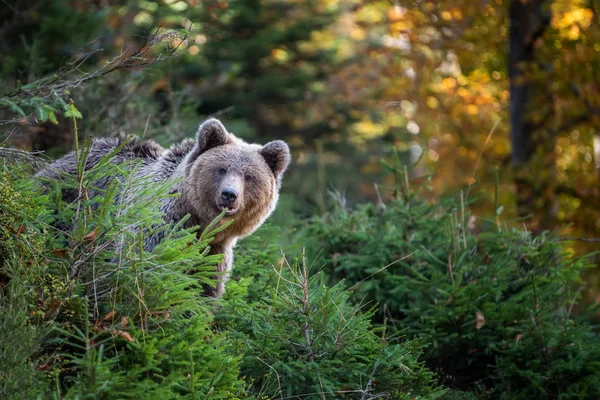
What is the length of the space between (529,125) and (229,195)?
919cm

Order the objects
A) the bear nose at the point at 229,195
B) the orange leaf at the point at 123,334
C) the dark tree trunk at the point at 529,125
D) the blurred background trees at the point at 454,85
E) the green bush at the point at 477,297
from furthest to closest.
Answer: the dark tree trunk at the point at 529,125, the blurred background trees at the point at 454,85, the green bush at the point at 477,297, the bear nose at the point at 229,195, the orange leaf at the point at 123,334

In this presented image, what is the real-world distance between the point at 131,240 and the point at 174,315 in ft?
2.52

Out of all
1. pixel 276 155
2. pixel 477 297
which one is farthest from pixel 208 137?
pixel 477 297

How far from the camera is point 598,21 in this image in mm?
13195

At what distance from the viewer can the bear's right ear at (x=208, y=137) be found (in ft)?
22.8

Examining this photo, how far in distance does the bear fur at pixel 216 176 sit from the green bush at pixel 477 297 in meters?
0.88

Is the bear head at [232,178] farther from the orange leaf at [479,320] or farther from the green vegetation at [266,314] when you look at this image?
the orange leaf at [479,320]

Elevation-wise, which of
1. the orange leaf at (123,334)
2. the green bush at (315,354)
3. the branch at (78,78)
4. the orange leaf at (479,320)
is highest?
the branch at (78,78)

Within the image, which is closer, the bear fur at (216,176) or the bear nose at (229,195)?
the bear nose at (229,195)

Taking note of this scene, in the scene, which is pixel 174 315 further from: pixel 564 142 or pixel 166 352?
pixel 564 142

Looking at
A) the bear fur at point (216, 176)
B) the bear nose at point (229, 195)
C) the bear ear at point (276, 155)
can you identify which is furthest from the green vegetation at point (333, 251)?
the bear ear at point (276, 155)

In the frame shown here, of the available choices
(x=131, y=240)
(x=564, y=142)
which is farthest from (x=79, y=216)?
(x=564, y=142)

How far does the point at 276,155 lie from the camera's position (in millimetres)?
7246

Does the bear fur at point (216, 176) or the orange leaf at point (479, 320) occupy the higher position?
the bear fur at point (216, 176)
